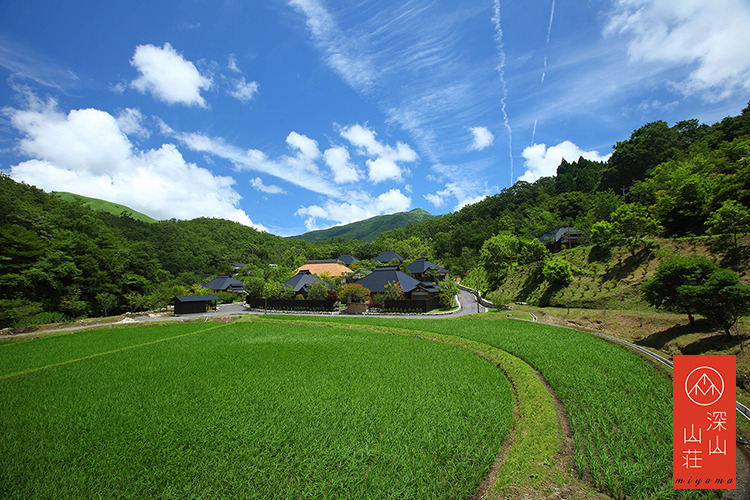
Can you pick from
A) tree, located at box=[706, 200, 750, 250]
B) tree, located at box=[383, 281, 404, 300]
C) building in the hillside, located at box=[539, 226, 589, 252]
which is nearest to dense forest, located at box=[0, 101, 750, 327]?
tree, located at box=[706, 200, 750, 250]

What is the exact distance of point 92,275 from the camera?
35.9 m

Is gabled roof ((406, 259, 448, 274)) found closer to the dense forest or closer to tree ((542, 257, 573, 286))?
the dense forest

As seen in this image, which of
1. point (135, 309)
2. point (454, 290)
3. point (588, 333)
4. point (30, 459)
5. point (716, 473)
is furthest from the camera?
point (135, 309)

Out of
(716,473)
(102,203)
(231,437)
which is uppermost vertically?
(102,203)

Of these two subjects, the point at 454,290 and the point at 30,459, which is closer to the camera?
the point at 30,459

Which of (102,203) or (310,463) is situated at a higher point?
(102,203)

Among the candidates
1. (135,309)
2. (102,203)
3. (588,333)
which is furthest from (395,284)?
(102,203)

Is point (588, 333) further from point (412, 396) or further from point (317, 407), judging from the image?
point (317, 407)

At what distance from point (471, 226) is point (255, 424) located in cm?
6794

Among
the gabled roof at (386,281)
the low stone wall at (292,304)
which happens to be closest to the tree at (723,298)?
the gabled roof at (386,281)

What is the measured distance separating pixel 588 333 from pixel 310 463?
17.3 m

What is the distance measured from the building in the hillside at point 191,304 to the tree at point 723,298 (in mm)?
42785

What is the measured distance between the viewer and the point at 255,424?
7805 mm

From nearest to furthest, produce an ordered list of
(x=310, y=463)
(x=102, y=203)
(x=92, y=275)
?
(x=310, y=463) < (x=92, y=275) < (x=102, y=203)
